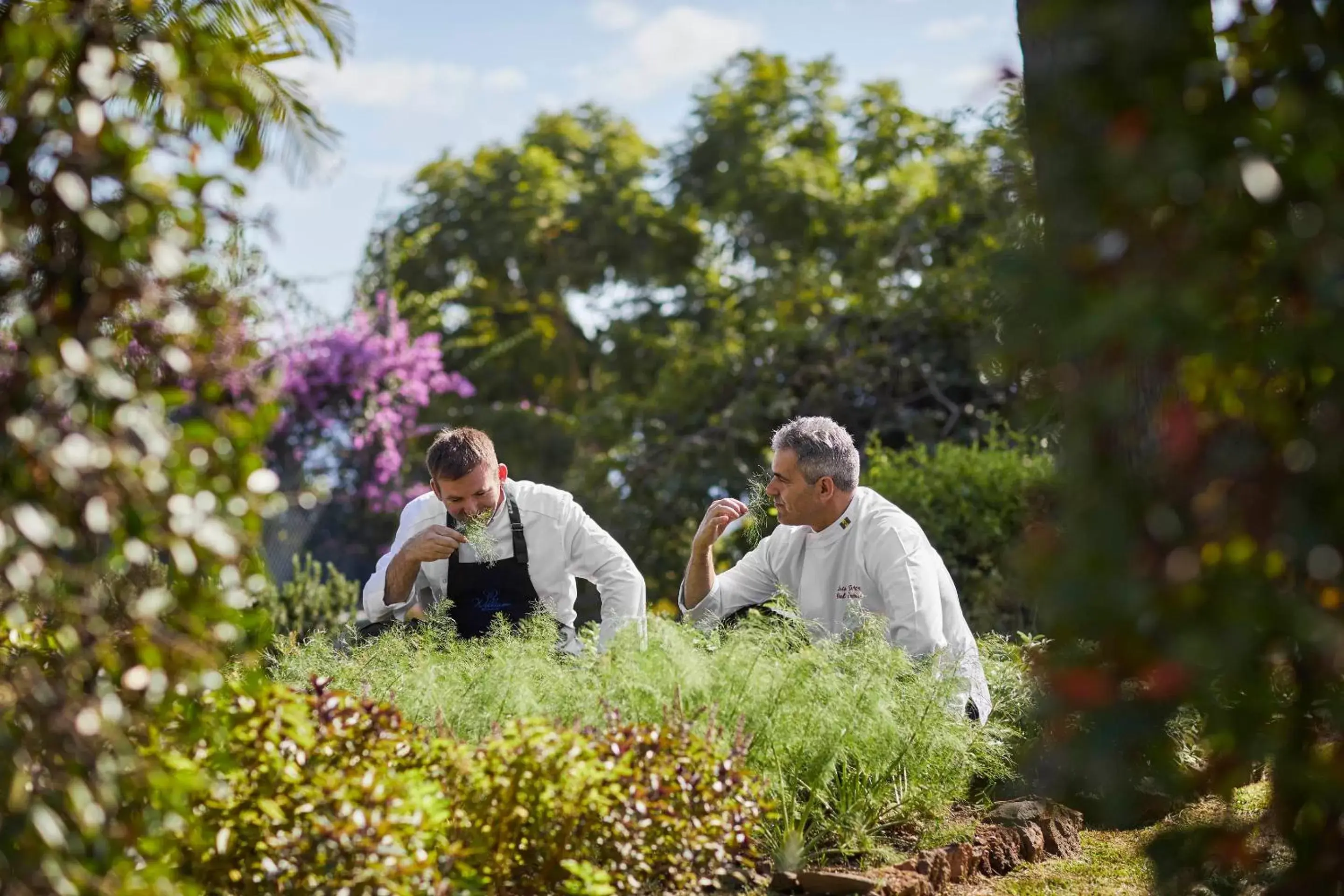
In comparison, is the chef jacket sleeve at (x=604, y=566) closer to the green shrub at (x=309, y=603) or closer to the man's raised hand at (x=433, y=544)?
the man's raised hand at (x=433, y=544)

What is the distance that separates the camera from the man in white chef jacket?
4.79 meters

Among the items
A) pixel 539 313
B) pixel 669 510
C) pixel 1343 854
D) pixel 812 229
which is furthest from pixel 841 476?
pixel 539 313

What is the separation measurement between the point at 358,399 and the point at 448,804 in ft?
32.8

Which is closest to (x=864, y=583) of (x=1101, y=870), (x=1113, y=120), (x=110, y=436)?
(x=1101, y=870)

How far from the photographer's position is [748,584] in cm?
573

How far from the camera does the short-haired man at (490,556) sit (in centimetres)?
552

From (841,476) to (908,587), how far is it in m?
0.57

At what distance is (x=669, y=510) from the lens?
1053 centimetres

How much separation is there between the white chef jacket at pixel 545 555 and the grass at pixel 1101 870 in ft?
7.33

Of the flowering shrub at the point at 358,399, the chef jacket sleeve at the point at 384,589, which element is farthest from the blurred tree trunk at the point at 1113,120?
the flowering shrub at the point at 358,399

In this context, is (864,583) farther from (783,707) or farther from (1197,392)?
(1197,392)

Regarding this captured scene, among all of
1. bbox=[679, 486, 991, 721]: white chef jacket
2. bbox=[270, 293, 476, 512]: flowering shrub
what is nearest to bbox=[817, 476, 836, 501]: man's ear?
bbox=[679, 486, 991, 721]: white chef jacket

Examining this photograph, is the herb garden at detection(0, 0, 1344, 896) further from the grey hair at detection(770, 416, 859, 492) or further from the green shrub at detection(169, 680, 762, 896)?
the grey hair at detection(770, 416, 859, 492)

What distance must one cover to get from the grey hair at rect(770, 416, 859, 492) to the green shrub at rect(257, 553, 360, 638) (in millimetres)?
4204
